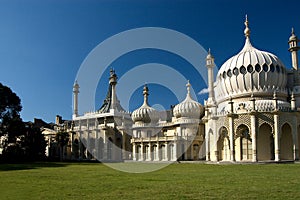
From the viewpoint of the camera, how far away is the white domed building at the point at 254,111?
41.9m

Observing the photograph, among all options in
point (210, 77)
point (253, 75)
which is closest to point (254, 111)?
point (253, 75)

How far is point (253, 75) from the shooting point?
47719 millimetres

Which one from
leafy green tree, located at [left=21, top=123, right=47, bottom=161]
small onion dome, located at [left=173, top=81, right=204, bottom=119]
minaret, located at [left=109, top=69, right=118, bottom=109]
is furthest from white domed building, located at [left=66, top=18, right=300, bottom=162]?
leafy green tree, located at [left=21, top=123, right=47, bottom=161]

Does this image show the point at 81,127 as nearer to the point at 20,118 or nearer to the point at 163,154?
the point at 20,118

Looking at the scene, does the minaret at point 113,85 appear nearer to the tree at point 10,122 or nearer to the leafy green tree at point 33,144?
the leafy green tree at point 33,144

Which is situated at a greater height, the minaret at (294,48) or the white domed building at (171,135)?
the minaret at (294,48)

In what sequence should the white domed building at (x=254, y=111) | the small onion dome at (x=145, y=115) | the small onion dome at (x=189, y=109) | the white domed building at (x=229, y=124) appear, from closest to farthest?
the white domed building at (x=254, y=111) < the white domed building at (x=229, y=124) < the small onion dome at (x=189, y=109) < the small onion dome at (x=145, y=115)

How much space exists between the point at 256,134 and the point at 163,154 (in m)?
19.9

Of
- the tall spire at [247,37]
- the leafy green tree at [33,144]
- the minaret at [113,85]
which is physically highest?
the tall spire at [247,37]

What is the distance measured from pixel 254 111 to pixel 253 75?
7972 mm

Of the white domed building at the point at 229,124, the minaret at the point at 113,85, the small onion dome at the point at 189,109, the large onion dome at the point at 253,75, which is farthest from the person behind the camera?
the minaret at the point at 113,85

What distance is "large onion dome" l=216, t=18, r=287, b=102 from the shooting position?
47.7 meters

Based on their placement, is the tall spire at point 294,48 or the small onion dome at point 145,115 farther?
the small onion dome at point 145,115

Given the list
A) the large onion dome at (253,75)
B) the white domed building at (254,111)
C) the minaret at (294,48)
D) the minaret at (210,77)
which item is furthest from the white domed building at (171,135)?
the minaret at (294,48)
